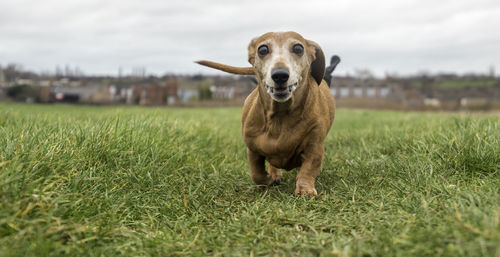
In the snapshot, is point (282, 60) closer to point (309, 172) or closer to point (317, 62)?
point (317, 62)

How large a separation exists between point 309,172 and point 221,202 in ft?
2.57

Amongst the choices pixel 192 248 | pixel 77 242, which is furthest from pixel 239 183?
pixel 77 242

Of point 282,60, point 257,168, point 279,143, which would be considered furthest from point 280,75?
point 257,168

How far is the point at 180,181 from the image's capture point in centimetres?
339

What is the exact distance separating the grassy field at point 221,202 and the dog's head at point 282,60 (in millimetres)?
873

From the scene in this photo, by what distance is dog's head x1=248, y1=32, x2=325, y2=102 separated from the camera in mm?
2674

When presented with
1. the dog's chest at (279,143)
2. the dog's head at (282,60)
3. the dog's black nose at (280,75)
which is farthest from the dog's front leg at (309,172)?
the dog's black nose at (280,75)

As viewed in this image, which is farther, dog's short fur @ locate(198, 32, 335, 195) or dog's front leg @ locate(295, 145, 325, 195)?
dog's front leg @ locate(295, 145, 325, 195)

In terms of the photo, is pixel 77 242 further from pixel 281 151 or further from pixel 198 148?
pixel 198 148

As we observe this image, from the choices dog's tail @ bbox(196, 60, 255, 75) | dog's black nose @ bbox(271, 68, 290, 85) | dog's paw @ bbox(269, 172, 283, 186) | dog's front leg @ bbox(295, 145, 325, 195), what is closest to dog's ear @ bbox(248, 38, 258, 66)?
dog's tail @ bbox(196, 60, 255, 75)

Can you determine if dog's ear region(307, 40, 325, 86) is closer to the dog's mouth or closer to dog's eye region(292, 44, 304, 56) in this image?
dog's eye region(292, 44, 304, 56)

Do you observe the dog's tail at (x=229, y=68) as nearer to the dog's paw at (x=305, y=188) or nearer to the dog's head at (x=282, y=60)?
the dog's head at (x=282, y=60)

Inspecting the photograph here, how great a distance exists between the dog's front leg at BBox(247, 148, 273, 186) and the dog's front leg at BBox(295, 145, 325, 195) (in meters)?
0.40

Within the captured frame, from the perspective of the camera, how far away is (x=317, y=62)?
132 inches
